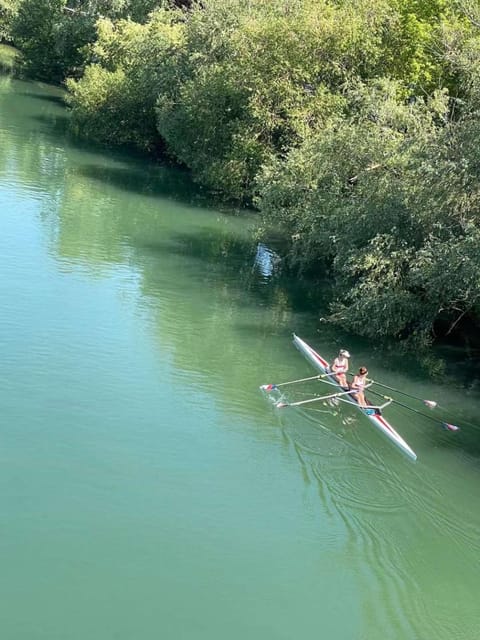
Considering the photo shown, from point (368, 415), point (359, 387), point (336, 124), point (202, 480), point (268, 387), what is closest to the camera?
point (202, 480)

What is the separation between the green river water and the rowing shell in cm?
30

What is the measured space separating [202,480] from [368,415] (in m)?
5.05

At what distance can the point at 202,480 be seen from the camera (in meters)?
15.9

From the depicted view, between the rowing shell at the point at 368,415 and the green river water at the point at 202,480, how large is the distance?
1.00ft

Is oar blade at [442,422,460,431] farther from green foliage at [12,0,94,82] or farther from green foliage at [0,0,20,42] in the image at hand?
green foliage at [0,0,20,42]

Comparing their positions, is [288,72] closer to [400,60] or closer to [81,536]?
[400,60]

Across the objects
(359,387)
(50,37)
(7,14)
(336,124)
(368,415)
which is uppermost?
(7,14)

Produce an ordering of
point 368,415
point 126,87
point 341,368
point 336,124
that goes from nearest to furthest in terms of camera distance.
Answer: point 368,415
point 341,368
point 336,124
point 126,87

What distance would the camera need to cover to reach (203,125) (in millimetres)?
40812

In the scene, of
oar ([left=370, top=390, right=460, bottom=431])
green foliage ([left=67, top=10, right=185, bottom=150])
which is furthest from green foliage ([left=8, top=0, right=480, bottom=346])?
oar ([left=370, top=390, right=460, bottom=431])

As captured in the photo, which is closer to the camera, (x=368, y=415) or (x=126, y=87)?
(x=368, y=415)

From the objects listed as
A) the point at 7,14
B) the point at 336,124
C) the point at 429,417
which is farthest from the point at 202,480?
the point at 7,14

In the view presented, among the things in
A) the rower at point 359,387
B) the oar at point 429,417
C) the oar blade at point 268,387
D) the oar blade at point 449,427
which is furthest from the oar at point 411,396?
the oar blade at point 268,387

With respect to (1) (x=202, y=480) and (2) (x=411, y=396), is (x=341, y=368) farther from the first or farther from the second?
(1) (x=202, y=480)
